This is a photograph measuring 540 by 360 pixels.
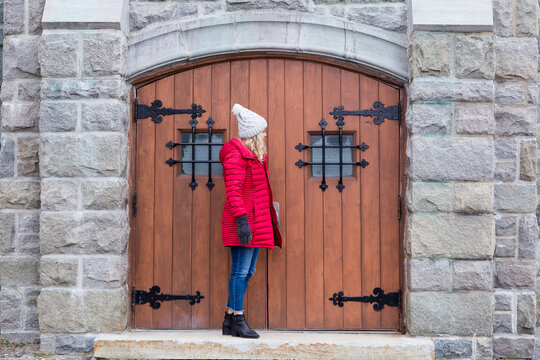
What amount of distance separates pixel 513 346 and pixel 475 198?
43.6 inches

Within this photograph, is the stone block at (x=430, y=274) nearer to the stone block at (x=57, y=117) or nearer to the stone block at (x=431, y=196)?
the stone block at (x=431, y=196)

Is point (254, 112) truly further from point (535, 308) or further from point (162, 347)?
point (535, 308)

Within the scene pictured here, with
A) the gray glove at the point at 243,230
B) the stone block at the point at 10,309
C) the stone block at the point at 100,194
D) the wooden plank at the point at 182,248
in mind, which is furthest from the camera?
the wooden plank at the point at 182,248

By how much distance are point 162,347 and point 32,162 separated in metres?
1.67


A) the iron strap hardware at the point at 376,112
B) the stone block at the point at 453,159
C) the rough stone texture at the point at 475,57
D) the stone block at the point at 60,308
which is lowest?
the stone block at the point at 60,308

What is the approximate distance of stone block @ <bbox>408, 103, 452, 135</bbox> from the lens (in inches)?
141

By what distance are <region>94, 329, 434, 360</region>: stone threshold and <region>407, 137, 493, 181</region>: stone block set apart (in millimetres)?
1143

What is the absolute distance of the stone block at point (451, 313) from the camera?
3525mm

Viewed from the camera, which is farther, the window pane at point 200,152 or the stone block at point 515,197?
the window pane at point 200,152

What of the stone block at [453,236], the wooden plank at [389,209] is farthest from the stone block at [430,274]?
the wooden plank at [389,209]

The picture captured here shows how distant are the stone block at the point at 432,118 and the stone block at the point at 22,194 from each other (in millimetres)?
2766

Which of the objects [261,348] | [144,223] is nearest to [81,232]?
[144,223]

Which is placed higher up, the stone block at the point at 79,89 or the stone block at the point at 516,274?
the stone block at the point at 79,89

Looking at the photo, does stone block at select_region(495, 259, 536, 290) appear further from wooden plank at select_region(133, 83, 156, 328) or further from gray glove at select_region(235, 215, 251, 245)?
wooden plank at select_region(133, 83, 156, 328)
